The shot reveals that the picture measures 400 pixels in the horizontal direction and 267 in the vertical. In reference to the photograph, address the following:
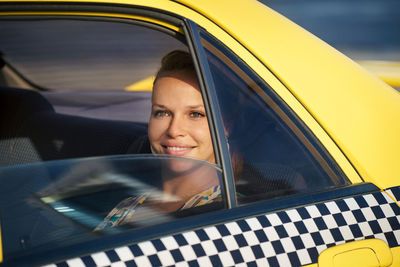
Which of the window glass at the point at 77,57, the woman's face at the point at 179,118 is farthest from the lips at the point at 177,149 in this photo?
the window glass at the point at 77,57

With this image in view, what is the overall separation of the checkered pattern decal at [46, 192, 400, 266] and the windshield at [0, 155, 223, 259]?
8 centimetres

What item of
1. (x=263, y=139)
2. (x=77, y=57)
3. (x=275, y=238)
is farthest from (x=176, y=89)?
(x=77, y=57)

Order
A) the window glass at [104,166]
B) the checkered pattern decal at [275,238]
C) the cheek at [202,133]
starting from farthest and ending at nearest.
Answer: the cheek at [202,133]
the window glass at [104,166]
the checkered pattern decal at [275,238]

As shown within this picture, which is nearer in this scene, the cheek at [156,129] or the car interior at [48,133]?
the cheek at [156,129]

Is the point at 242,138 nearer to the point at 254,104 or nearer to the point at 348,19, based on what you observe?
the point at 254,104

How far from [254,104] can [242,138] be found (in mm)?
88

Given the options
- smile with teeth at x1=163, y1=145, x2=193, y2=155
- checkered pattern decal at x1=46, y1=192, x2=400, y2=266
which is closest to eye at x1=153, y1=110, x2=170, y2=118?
smile with teeth at x1=163, y1=145, x2=193, y2=155

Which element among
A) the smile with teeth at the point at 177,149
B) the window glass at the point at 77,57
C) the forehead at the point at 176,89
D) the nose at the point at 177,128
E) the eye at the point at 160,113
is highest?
the window glass at the point at 77,57

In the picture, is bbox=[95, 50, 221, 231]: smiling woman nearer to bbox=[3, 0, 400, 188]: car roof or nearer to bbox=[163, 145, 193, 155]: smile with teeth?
bbox=[163, 145, 193, 155]: smile with teeth

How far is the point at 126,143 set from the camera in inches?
85.1

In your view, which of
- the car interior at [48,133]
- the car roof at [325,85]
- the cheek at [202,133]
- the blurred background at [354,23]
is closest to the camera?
the car roof at [325,85]

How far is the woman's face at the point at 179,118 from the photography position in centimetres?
160

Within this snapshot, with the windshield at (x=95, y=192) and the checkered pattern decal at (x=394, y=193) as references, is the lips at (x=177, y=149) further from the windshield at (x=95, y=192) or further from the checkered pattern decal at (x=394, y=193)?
the checkered pattern decal at (x=394, y=193)

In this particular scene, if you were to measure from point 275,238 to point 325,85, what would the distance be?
41 cm
